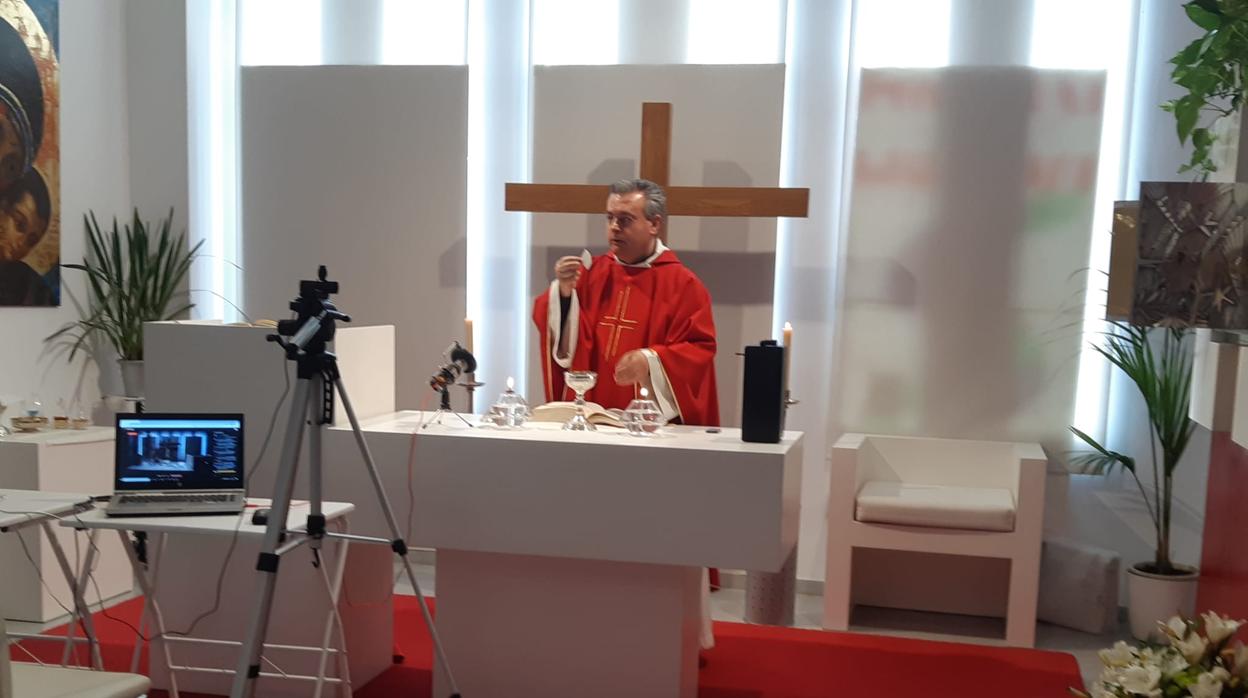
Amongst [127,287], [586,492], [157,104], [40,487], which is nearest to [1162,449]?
[586,492]

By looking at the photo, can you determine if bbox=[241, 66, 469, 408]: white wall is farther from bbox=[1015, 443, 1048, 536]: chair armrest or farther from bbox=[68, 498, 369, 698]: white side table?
bbox=[1015, 443, 1048, 536]: chair armrest

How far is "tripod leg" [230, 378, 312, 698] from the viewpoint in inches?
101

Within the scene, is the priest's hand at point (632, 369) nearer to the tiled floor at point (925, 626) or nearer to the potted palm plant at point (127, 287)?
the tiled floor at point (925, 626)

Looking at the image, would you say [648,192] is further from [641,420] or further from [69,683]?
[69,683]

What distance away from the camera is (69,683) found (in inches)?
91.2

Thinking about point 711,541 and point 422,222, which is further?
point 422,222

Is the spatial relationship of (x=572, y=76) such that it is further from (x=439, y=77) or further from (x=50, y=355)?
(x=50, y=355)

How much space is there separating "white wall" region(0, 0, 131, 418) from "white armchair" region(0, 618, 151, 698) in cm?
314

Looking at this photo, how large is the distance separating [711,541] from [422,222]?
3.09m

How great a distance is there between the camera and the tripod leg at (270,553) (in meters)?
2.56

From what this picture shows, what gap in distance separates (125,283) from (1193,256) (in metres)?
4.98

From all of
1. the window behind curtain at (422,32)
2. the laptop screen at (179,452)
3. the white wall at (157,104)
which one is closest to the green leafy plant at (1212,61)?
the laptop screen at (179,452)

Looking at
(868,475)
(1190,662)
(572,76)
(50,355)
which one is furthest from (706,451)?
(50,355)

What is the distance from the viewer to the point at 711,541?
10.3 ft
